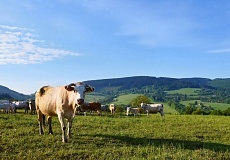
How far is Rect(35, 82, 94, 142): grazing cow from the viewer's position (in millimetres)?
12469

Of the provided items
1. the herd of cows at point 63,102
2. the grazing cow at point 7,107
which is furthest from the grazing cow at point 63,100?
the grazing cow at point 7,107

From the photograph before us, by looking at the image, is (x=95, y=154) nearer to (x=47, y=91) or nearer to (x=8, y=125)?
(x=47, y=91)

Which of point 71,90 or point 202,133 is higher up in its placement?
point 71,90

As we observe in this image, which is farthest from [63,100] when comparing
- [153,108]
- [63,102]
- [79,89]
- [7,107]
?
[153,108]

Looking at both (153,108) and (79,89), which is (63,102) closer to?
(79,89)

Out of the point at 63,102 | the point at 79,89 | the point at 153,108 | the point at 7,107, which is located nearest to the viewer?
the point at 79,89

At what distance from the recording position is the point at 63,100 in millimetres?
13219

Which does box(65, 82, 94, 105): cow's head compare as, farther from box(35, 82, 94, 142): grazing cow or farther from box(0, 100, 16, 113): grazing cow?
box(0, 100, 16, 113): grazing cow

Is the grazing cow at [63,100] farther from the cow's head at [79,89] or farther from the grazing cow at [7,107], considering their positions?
the grazing cow at [7,107]

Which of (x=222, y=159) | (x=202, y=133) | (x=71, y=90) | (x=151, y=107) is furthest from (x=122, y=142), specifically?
(x=151, y=107)

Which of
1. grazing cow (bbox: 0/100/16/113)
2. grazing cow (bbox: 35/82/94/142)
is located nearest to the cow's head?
grazing cow (bbox: 35/82/94/142)

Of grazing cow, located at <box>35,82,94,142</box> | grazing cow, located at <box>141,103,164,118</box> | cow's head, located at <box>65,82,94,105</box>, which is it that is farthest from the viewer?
grazing cow, located at <box>141,103,164,118</box>

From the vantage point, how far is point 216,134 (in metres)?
17.8

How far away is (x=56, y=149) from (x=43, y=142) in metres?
1.37
